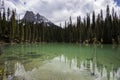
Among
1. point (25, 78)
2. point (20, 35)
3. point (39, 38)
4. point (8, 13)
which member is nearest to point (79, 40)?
point (39, 38)

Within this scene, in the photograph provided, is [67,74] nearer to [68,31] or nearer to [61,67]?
[61,67]

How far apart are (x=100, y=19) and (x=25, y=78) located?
294ft

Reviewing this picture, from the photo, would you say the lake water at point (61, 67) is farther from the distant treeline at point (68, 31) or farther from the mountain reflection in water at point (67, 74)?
the distant treeline at point (68, 31)

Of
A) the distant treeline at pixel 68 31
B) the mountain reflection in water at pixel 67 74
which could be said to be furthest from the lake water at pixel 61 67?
the distant treeline at pixel 68 31

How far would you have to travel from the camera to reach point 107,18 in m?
93.5

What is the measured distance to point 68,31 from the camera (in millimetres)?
122562

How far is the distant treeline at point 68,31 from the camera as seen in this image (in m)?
79.1

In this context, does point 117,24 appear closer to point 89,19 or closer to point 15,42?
point 89,19

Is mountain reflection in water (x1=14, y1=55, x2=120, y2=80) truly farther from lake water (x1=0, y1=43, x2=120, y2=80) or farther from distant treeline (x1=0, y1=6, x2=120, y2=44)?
distant treeline (x1=0, y1=6, x2=120, y2=44)

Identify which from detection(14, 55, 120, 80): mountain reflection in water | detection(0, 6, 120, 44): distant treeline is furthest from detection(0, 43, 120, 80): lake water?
detection(0, 6, 120, 44): distant treeline

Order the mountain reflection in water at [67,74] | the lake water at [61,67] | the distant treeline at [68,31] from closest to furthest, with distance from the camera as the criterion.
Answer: the mountain reflection in water at [67,74], the lake water at [61,67], the distant treeline at [68,31]

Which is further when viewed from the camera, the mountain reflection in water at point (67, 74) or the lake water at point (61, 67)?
the lake water at point (61, 67)

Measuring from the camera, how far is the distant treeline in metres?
79.1

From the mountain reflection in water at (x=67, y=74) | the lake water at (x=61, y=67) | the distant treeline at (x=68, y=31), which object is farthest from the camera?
the distant treeline at (x=68, y=31)
